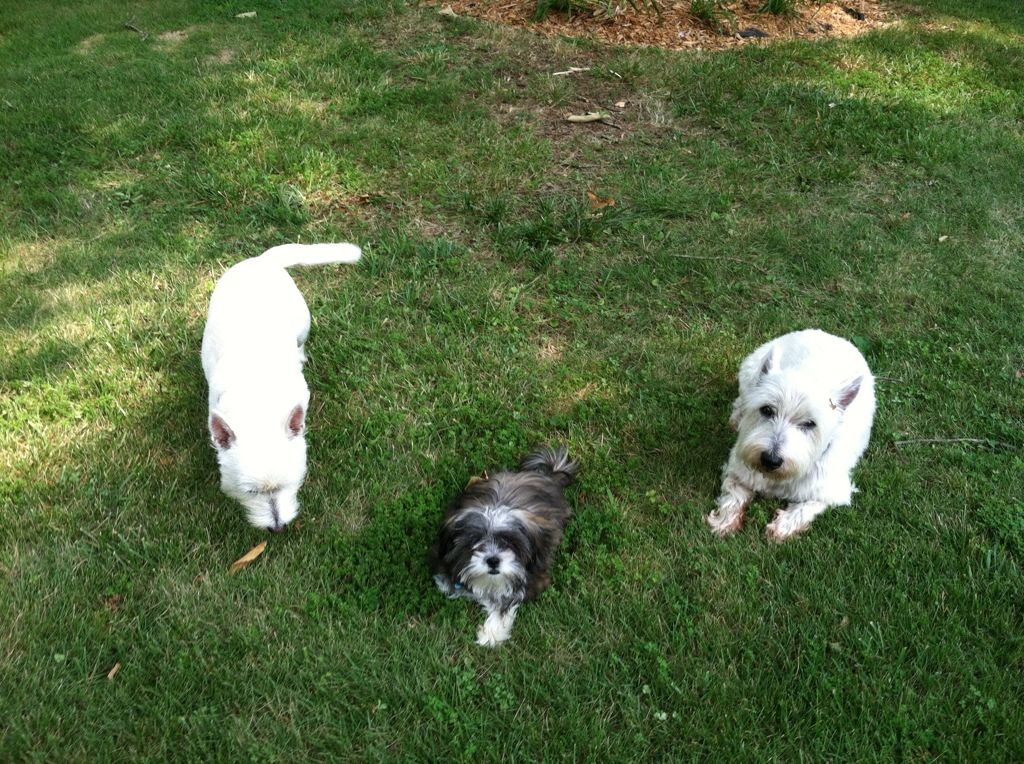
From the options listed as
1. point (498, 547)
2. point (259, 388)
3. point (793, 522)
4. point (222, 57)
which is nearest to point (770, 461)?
point (793, 522)

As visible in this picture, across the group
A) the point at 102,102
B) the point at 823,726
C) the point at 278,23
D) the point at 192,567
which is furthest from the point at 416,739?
the point at 278,23

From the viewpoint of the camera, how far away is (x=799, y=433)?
11.5 feet

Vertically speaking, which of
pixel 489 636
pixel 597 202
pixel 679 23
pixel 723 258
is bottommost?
pixel 489 636

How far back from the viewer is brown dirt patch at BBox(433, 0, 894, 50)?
8.85 metres

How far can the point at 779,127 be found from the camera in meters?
7.16

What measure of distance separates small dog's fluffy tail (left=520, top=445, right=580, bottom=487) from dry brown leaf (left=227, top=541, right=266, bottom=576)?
144 cm

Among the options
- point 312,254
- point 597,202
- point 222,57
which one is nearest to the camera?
point 312,254

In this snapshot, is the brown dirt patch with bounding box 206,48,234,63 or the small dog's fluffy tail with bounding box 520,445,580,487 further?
the brown dirt patch with bounding box 206,48,234,63

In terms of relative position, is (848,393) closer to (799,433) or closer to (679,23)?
(799,433)

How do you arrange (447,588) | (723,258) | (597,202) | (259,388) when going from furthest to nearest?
(597,202), (723,258), (259,388), (447,588)

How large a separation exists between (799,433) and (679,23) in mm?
7502

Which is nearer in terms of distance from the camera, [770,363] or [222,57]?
[770,363]

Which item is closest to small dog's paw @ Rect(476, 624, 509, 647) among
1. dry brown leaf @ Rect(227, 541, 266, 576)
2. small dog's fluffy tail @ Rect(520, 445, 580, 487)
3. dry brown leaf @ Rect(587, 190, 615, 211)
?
small dog's fluffy tail @ Rect(520, 445, 580, 487)

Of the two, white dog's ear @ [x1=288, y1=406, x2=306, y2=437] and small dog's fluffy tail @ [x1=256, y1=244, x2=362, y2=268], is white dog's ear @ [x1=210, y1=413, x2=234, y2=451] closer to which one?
white dog's ear @ [x1=288, y1=406, x2=306, y2=437]
